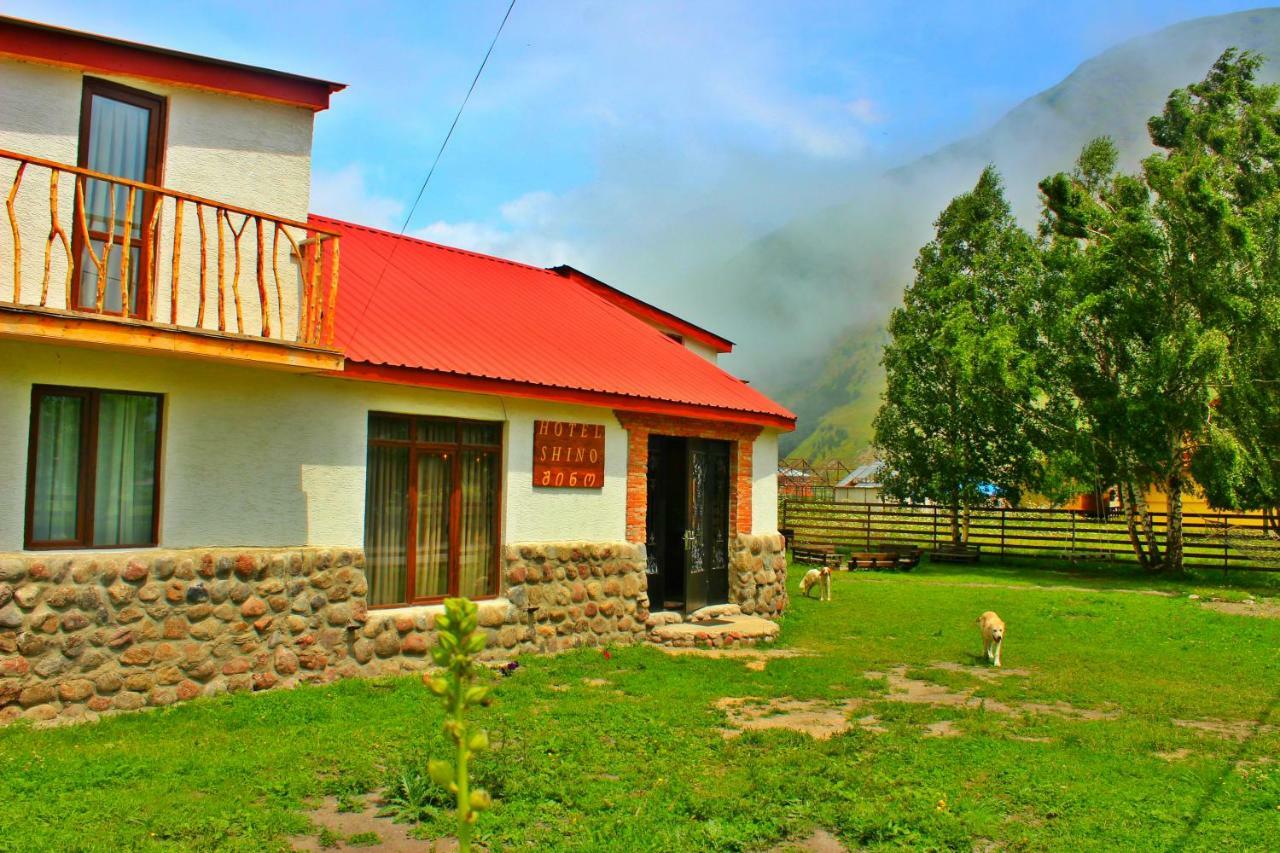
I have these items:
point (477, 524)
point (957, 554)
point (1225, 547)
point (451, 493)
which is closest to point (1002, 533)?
point (957, 554)

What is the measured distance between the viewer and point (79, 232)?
308 inches

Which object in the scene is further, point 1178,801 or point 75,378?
point 75,378

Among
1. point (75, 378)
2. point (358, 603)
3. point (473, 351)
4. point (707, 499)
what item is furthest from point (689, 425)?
point (75, 378)

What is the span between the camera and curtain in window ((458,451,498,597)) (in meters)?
10.7

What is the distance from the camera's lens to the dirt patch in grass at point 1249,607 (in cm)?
1614

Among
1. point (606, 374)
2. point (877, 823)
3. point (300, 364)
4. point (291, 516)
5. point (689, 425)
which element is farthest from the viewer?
point (689, 425)

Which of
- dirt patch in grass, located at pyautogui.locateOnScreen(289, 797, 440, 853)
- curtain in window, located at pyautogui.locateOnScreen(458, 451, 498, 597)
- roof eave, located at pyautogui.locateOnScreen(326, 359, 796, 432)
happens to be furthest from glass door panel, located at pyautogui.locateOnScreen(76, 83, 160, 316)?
dirt patch in grass, located at pyautogui.locateOnScreen(289, 797, 440, 853)

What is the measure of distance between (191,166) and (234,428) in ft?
7.84

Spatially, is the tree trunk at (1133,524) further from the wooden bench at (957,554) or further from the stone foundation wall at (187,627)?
the stone foundation wall at (187,627)

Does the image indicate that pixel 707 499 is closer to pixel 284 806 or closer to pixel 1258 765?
pixel 1258 765

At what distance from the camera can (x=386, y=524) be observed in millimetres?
9977

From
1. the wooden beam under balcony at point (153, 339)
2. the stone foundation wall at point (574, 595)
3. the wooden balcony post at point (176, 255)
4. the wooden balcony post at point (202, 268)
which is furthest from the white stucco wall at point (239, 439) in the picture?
the stone foundation wall at point (574, 595)

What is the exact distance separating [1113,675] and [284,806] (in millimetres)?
9020

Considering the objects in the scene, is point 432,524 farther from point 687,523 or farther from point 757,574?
point 757,574
